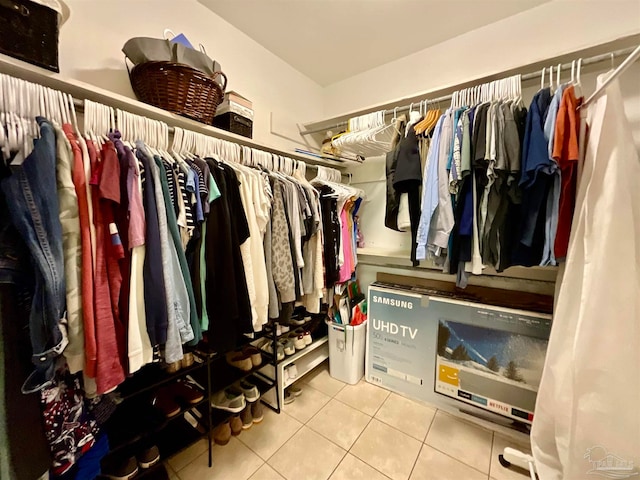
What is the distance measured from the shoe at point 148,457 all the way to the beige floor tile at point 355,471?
0.82m

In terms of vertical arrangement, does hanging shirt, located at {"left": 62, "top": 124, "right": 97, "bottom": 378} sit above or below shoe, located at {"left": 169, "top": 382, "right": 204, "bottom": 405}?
above

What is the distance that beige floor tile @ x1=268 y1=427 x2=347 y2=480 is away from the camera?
1268 millimetres

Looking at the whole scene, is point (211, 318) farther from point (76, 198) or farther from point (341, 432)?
point (341, 432)

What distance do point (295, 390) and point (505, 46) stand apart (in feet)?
8.94

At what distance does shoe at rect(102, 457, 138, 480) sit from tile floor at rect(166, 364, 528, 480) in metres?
0.32

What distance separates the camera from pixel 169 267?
0.87 meters

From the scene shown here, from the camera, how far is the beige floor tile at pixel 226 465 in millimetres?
1254

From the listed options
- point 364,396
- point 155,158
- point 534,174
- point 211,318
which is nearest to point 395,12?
point 534,174

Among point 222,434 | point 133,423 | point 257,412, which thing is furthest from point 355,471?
point 133,423

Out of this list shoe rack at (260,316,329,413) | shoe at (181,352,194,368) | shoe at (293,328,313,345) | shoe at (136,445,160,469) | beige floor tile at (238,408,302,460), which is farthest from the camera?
shoe at (293,328,313,345)

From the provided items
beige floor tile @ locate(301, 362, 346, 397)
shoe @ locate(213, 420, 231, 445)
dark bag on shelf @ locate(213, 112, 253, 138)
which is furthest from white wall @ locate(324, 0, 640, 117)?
shoe @ locate(213, 420, 231, 445)

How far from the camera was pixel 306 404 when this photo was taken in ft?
5.76

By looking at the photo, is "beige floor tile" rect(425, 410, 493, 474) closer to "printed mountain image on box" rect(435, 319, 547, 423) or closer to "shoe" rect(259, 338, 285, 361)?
"printed mountain image on box" rect(435, 319, 547, 423)

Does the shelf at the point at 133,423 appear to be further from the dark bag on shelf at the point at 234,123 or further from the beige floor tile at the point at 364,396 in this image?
the dark bag on shelf at the point at 234,123
